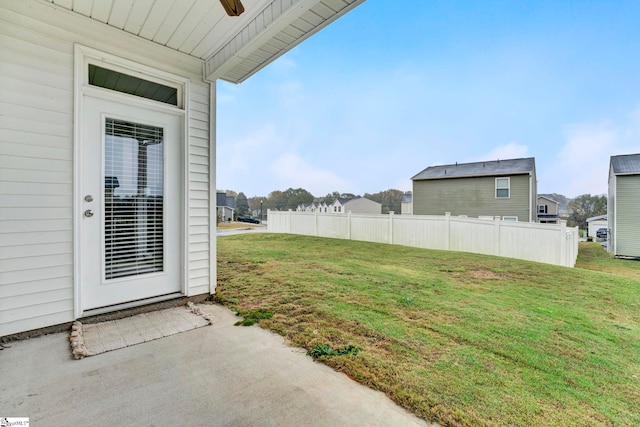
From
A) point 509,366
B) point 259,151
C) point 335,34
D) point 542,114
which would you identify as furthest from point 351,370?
point 259,151

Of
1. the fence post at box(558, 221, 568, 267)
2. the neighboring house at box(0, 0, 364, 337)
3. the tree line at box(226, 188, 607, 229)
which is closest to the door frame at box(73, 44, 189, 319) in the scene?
the neighboring house at box(0, 0, 364, 337)

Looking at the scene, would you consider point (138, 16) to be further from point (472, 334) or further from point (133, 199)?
point (472, 334)

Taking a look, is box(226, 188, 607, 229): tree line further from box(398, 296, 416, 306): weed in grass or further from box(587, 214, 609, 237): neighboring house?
box(398, 296, 416, 306): weed in grass

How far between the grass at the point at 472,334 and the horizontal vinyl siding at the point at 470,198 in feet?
26.1

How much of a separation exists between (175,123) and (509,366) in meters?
3.30

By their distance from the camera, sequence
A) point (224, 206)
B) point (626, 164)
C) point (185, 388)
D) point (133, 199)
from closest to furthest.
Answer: point (185, 388) → point (133, 199) → point (626, 164) → point (224, 206)

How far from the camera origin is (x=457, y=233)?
7.19 m

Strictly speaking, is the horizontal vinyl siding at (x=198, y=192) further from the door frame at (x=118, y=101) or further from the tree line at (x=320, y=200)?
the tree line at (x=320, y=200)

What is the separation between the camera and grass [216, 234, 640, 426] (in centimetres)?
130

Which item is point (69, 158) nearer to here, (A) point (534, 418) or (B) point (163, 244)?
(B) point (163, 244)

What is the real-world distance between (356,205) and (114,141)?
27.6 meters

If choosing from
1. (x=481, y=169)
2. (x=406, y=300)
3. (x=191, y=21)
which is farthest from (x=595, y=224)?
(x=191, y=21)

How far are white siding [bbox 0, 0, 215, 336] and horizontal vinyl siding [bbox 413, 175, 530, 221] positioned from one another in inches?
508

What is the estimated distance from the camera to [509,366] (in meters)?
1.62
